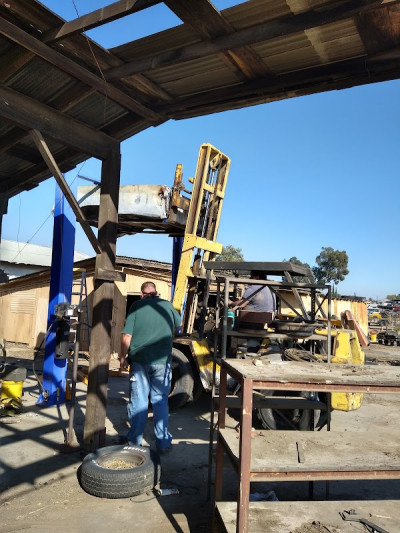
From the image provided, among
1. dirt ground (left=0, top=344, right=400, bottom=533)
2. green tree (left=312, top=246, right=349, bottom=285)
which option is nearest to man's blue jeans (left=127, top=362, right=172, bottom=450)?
dirt ground (left=0, top=344, right=400, bottom=533)

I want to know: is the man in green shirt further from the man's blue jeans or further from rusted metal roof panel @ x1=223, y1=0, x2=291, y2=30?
rusted metal roof panel @ x1=223, y1=0, x2=291, y2=30

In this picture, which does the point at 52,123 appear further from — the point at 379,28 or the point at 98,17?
the point at 379,28

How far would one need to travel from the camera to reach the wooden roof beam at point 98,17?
283 centimetres

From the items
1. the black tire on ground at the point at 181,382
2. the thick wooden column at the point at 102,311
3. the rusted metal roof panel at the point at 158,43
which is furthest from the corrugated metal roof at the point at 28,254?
the rusted metal roof panel at the point at 158,43

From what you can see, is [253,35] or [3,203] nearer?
[253,35]

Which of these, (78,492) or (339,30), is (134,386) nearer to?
(78,492)

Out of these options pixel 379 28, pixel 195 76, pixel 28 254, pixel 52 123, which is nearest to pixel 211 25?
pixel 195 76

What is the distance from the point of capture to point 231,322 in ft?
22.5

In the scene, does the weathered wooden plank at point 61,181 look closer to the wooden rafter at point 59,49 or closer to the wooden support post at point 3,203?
A: the wooden rafter at point 59,49

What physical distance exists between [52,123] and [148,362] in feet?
9.55

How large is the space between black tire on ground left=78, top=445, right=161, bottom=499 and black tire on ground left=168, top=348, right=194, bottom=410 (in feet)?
8.07

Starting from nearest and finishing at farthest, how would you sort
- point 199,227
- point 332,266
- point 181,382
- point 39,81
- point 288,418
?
point 39,81, point 288,418, point 181,382, point 199,227, point 332,266

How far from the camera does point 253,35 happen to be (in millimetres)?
3037

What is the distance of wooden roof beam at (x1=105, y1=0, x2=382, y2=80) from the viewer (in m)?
2.70
